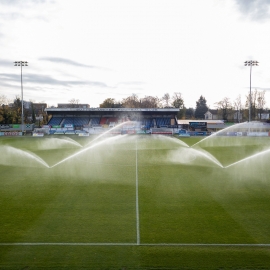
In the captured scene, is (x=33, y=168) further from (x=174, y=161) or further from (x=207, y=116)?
(x=207, y=116)

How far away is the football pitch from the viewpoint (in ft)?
27.9

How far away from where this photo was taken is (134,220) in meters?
11.5

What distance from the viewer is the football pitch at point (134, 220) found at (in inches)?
335

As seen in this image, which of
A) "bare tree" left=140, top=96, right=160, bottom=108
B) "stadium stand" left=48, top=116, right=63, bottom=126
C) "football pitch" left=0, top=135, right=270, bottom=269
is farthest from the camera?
"bare tree" left=140, top=96, right=160, bottom=108

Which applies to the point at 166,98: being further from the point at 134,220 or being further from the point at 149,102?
the point at 134,220

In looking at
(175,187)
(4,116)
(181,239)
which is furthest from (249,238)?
(4,116)

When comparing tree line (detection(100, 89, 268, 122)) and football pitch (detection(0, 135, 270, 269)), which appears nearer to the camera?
football pitch (detection(0, 135, 270, 269))

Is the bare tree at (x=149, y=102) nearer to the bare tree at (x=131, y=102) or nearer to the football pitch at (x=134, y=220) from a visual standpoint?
the bare tree at (x=131, y=102)

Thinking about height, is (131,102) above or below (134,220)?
above

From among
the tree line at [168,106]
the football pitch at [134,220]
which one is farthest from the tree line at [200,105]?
the football pitch at [134,220]

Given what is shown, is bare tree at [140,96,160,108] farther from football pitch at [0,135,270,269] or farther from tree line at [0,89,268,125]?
football pitch at [0,135,270,269]

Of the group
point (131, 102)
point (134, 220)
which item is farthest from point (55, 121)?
point (134, 220)

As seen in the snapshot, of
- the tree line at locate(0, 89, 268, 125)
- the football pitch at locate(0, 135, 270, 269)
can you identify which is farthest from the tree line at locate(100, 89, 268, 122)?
the football pitch at locate(0, 135, 270, 269)

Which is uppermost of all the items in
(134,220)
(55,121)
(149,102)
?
(149,102)
